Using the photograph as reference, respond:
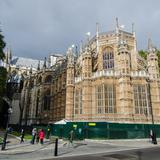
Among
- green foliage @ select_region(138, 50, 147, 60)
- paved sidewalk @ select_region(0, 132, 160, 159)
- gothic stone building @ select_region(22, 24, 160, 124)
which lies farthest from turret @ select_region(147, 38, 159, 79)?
paved sidewalk @ select_region(0, 132, 160, 159)

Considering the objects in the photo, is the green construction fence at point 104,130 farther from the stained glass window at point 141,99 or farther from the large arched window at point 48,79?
the large arched window at point 48,79

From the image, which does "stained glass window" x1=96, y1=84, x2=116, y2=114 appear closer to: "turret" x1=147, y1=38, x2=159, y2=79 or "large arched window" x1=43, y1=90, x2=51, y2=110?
"turret" x1=147, y1=38, x2=159, y2=79

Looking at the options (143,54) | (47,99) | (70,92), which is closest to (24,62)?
(47,99)

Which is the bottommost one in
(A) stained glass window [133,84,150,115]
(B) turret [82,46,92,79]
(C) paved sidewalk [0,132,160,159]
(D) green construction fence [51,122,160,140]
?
(C) paved sidewalk [0,132,160,159]

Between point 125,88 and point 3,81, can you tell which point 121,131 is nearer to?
point 125,88

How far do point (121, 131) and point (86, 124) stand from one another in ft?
16.1

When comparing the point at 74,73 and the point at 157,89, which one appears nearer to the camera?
the point at 157,89

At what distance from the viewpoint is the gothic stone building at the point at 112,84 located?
1282 inches

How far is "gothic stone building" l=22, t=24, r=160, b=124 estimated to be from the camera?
32.6 meters

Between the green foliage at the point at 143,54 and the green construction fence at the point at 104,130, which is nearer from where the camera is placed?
the green construction fence at the point at 104,130

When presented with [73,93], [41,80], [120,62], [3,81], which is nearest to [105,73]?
[120,62]

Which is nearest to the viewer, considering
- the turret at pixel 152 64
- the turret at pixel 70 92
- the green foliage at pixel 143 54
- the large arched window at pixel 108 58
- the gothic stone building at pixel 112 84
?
the gothic stone building at pixel 112 84

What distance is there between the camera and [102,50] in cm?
3956

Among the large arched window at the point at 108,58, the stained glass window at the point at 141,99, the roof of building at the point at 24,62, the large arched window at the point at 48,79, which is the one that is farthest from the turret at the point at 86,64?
the roof of building at the point at 24,62
